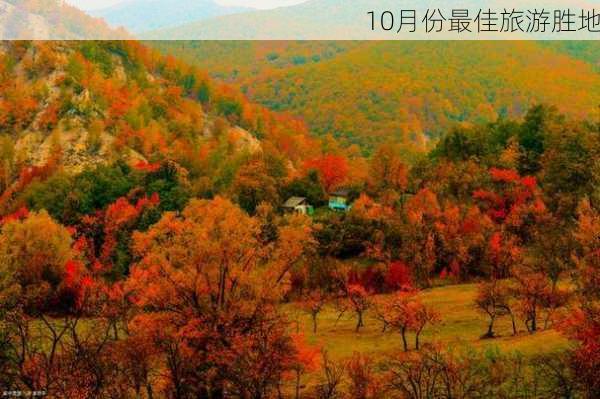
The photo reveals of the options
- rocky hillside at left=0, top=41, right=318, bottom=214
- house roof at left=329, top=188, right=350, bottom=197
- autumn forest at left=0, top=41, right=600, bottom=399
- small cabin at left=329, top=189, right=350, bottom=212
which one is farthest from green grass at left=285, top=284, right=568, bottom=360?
rocky hillside at left=0, top=41, right=318, bottom=214

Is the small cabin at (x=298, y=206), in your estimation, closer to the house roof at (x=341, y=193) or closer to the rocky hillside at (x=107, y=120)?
the house roof at (x=341, y=193)

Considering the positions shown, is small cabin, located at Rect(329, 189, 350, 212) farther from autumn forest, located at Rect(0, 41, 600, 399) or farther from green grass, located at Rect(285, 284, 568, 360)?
green grass, located at Rect(285, 284, 568, 360)

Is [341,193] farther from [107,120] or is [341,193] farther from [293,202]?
[107,120]

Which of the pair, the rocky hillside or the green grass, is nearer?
the green grass

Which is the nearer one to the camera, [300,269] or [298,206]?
[300,269]

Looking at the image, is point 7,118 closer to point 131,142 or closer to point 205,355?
point 131,142

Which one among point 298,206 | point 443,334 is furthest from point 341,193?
point 443,334

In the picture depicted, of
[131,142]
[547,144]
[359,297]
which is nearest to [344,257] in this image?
[359,297]

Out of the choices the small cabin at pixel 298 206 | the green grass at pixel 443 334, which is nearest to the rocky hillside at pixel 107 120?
the small cabin at pixel 298 206
